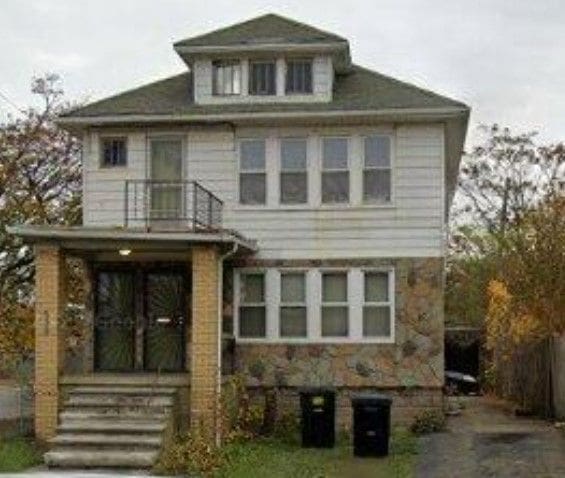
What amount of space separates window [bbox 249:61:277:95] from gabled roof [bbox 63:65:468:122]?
472mm

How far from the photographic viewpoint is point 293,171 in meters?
23.5

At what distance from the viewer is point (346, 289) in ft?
76.2

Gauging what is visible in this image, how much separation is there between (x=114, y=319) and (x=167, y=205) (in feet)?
8.31

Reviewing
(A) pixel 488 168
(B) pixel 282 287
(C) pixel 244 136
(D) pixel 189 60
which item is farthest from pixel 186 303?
(A) pixel 488 168

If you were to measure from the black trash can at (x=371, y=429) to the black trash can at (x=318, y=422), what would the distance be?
32.6 inches

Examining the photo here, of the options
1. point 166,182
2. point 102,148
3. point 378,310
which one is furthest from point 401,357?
point 102,148

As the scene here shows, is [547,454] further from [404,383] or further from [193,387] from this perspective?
[193,387]

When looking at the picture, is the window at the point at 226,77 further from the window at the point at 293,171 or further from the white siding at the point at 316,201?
the window at the point at 293,171

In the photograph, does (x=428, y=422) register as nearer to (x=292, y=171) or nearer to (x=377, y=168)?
(x=377, y=168)

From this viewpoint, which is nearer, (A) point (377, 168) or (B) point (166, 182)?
(B) point (166, 182)

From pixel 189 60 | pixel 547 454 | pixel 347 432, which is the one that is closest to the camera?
pixel 547 454

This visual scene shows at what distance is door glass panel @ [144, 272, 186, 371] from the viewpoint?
76.9 ft

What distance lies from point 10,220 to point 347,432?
10705mm

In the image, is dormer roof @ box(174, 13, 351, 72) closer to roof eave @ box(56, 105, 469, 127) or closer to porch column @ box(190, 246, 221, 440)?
roof eave @ box(56, 105, 469, 127)
